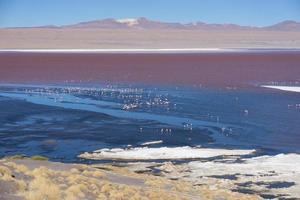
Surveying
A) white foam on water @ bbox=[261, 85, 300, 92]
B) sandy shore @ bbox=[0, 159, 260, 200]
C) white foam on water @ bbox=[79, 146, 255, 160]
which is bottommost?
white foam on water @ bbox=[79, 146, 255, 160]

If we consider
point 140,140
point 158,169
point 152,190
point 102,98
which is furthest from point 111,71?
point 152,190

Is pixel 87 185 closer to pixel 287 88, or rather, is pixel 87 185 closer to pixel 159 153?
pixel 159 153

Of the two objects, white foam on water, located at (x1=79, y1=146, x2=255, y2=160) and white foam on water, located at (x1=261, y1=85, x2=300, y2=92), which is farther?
white foam on water, located at (x1=261, y1=85, x2=300, y2=92)

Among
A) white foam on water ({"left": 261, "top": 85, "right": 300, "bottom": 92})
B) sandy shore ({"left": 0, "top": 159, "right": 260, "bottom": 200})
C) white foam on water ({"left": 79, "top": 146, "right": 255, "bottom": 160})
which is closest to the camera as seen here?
sandy shore ({"left": 0, "top": 159, "right": 260, "bottom": 200})

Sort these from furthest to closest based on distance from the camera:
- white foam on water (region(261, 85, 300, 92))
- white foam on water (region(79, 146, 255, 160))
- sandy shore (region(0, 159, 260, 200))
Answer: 1. white foam on water (region(261, 85, 300, 92))
2. white foam on water (region(79, 146, 255, 160))
3. sandy shore (region(0, 159, 260, 200))

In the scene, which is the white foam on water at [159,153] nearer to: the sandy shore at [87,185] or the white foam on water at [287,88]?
the sandy shore at [87,185]

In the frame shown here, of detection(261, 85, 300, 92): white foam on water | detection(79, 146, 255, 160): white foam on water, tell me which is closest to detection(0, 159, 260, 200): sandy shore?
detection(79, 146, 255, 160): white foam on water

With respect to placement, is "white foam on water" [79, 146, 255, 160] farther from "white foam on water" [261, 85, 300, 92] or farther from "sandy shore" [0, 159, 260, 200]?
"white foam on water" [261, 85, 300, 92]

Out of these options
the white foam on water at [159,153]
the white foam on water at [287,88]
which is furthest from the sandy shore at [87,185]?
the white foam on water at [287,88]

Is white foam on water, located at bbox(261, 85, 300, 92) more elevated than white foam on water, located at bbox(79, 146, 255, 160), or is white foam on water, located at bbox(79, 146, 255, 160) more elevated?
white foam on water, located at bbox(261, 85, 300, 92)
